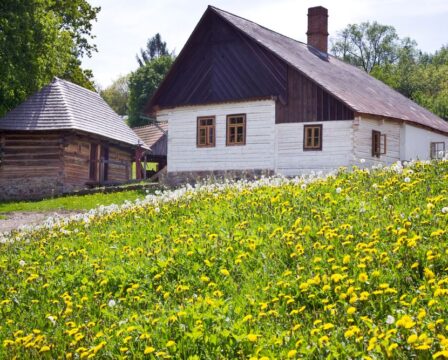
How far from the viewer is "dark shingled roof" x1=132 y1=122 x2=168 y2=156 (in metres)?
44.4

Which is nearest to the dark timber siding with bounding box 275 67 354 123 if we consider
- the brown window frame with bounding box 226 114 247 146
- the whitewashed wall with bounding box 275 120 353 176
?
the whitewashed wall with bounding box 275 120 353 176

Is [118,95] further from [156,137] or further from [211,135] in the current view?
[211,135]

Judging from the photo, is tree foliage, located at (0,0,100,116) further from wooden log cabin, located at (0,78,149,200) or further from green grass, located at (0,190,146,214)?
green grass, located at (0,190,146,214)

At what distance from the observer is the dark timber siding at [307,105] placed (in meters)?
24.4

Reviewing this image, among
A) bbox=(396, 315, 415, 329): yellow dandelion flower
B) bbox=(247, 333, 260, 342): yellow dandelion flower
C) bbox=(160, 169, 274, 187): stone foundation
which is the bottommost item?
bbox=(247, 333, 260, 342): yellow dandelion flower

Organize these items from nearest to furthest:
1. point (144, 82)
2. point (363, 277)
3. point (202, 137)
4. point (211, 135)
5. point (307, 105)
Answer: point (363, 277) < point (307, 105) < point (211, 135) < point (202, 137) < point (144, 82)

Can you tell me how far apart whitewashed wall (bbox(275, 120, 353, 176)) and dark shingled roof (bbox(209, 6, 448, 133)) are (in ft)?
3.88

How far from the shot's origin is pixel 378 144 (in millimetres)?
26500

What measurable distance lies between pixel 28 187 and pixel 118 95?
57.5 m

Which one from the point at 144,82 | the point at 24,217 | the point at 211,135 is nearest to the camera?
the point at 24,217

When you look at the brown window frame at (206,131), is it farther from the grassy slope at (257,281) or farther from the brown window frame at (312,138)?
the grassy slope at (257,281)

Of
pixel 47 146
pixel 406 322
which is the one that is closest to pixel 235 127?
pixel 47 146

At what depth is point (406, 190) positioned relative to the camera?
9.15 meters

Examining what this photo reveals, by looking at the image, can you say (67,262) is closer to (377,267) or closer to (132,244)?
(132,244)
